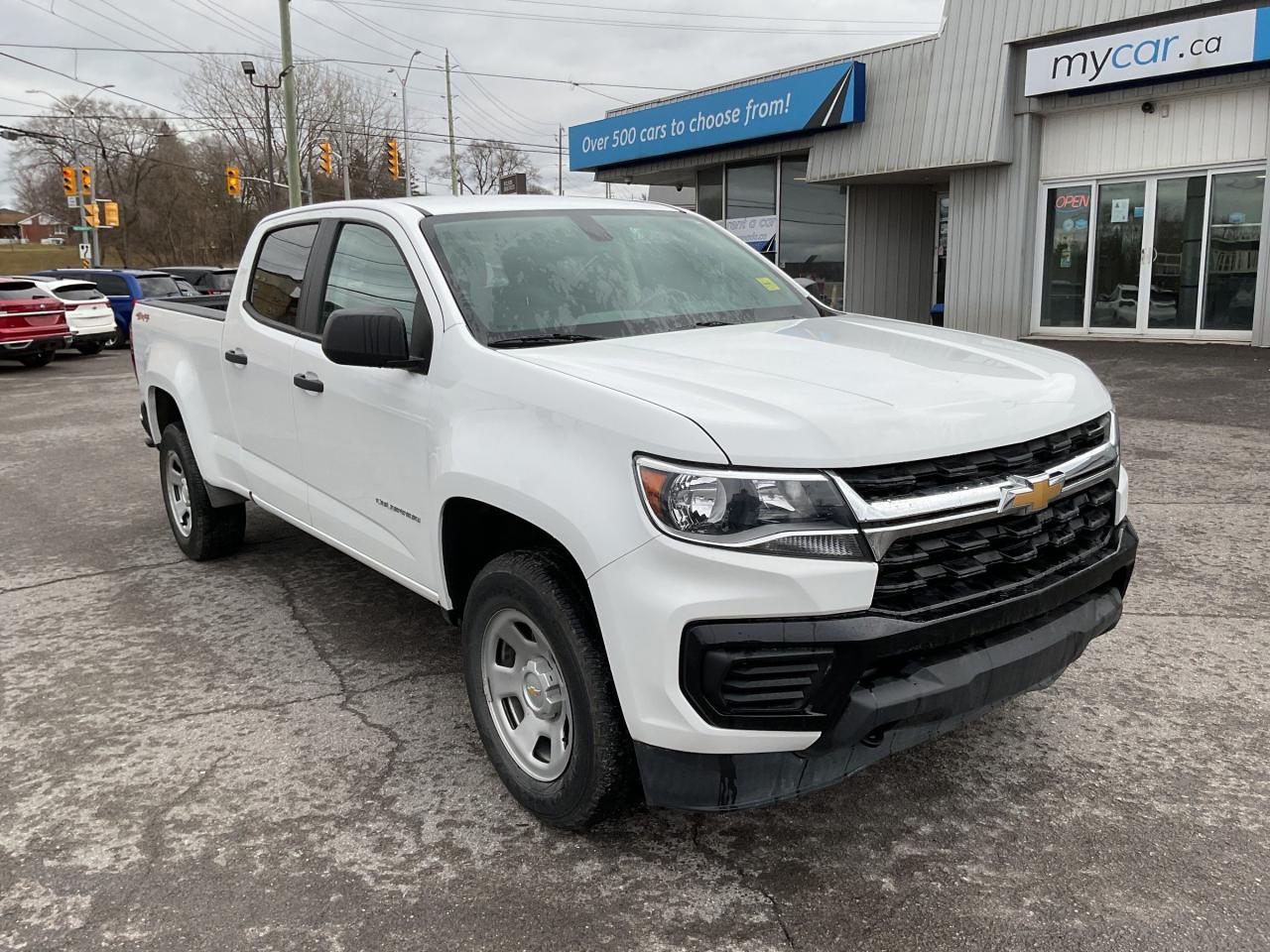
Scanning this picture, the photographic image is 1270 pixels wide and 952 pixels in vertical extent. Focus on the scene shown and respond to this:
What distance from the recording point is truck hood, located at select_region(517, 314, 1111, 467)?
2486 millimetres

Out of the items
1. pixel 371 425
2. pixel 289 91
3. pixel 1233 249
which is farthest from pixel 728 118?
pixel 371 425

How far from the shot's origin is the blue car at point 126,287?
22344 mm

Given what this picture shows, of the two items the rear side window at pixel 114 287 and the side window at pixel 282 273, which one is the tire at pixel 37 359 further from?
the side window at pixel 282 273

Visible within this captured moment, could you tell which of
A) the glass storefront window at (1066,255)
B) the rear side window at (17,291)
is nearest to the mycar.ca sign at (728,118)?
the glass storefront window at (1066,255)

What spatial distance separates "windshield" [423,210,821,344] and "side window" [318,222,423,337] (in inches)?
7.1

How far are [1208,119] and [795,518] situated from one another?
50.0 feet

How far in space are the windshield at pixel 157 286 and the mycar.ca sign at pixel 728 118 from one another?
30.5 ft

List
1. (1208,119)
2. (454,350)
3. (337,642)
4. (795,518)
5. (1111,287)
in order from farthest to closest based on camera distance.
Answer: (1111,287) → (1208,119) → (337,642) → (454,350) → (795,518)

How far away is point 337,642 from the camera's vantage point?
468 cm

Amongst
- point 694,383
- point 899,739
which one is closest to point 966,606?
point 899,739

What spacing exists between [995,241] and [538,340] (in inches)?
606

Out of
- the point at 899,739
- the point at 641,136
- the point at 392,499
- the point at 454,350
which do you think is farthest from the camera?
the point at 641,136

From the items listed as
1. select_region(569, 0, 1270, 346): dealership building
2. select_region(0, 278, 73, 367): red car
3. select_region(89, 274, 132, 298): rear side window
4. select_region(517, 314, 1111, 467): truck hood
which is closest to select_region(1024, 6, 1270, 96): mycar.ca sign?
select_region(569, 0, 1270, 346): dealership building

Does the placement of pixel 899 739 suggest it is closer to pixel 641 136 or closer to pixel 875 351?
pixel 875 351
